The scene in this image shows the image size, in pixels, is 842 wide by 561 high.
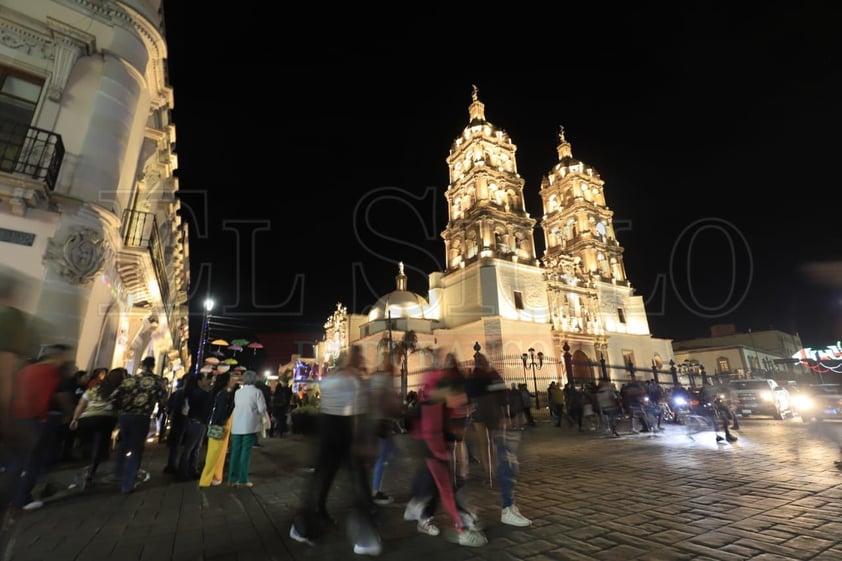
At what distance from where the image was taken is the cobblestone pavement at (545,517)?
133 inches

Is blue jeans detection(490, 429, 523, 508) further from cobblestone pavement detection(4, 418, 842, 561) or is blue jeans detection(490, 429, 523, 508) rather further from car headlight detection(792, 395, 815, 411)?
car headlight detection(792, 395, 815, 411)

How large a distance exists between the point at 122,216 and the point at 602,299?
4504 centimetres

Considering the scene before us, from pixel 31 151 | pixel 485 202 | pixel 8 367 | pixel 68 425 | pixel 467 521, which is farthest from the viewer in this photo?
pixel 485 202

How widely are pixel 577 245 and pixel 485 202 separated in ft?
51.7

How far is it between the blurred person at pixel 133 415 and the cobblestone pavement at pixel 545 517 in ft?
1.32

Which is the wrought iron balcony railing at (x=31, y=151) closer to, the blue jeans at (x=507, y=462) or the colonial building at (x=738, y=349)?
the blue jeans at (x=507, y=462)

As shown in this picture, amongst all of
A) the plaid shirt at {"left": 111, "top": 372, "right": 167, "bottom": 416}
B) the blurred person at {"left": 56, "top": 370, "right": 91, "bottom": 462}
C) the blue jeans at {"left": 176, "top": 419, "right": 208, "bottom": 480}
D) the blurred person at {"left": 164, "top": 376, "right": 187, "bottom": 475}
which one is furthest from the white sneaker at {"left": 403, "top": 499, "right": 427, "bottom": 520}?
the blurred person at {"left": 56, "top": 370, "right": 91, "bottom": 462}

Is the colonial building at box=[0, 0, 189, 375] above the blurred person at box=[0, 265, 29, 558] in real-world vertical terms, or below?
above

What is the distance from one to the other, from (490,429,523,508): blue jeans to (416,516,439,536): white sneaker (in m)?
0.83

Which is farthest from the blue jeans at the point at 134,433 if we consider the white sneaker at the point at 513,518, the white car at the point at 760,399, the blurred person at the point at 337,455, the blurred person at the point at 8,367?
the white car at the point at 760,399

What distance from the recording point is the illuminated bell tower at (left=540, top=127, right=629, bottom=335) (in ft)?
131

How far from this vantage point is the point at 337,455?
393 cm

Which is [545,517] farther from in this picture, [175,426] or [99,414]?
[99,414]

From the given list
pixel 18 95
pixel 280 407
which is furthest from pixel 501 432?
pixel 18 95
